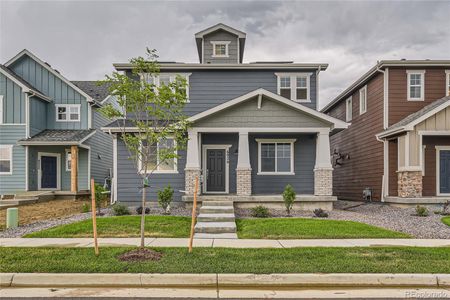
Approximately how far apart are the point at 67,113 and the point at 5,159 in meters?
4.22

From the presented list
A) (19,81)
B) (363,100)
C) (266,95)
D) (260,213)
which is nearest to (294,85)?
(266,95)

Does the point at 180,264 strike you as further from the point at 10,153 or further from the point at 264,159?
the point at 10,153

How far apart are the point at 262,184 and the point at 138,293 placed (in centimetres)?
1119

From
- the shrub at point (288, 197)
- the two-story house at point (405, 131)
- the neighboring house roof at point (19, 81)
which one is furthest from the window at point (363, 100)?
the neighboring house roof at point (19, 81)


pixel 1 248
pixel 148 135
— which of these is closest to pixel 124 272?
pixel 148 135

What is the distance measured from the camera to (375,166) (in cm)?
1847

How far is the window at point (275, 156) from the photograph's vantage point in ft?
54.6

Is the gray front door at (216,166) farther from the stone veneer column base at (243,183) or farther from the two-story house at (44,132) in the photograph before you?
the two-story house at (44,132)

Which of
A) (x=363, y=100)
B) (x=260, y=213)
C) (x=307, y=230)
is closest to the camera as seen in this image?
(x=307, y=230)

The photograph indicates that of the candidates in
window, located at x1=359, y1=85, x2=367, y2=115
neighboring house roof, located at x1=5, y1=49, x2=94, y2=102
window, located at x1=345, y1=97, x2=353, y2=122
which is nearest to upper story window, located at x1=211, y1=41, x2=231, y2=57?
window, located at x1=359, y1=85, x2=367, y2=115

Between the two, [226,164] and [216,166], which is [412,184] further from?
[216,166]

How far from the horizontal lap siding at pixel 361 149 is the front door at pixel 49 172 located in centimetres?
1761

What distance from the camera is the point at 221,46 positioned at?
61.5 feet

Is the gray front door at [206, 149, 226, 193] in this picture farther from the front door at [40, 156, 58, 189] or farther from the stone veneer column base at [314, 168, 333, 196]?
the front door at [40, 156, 58, 189]
